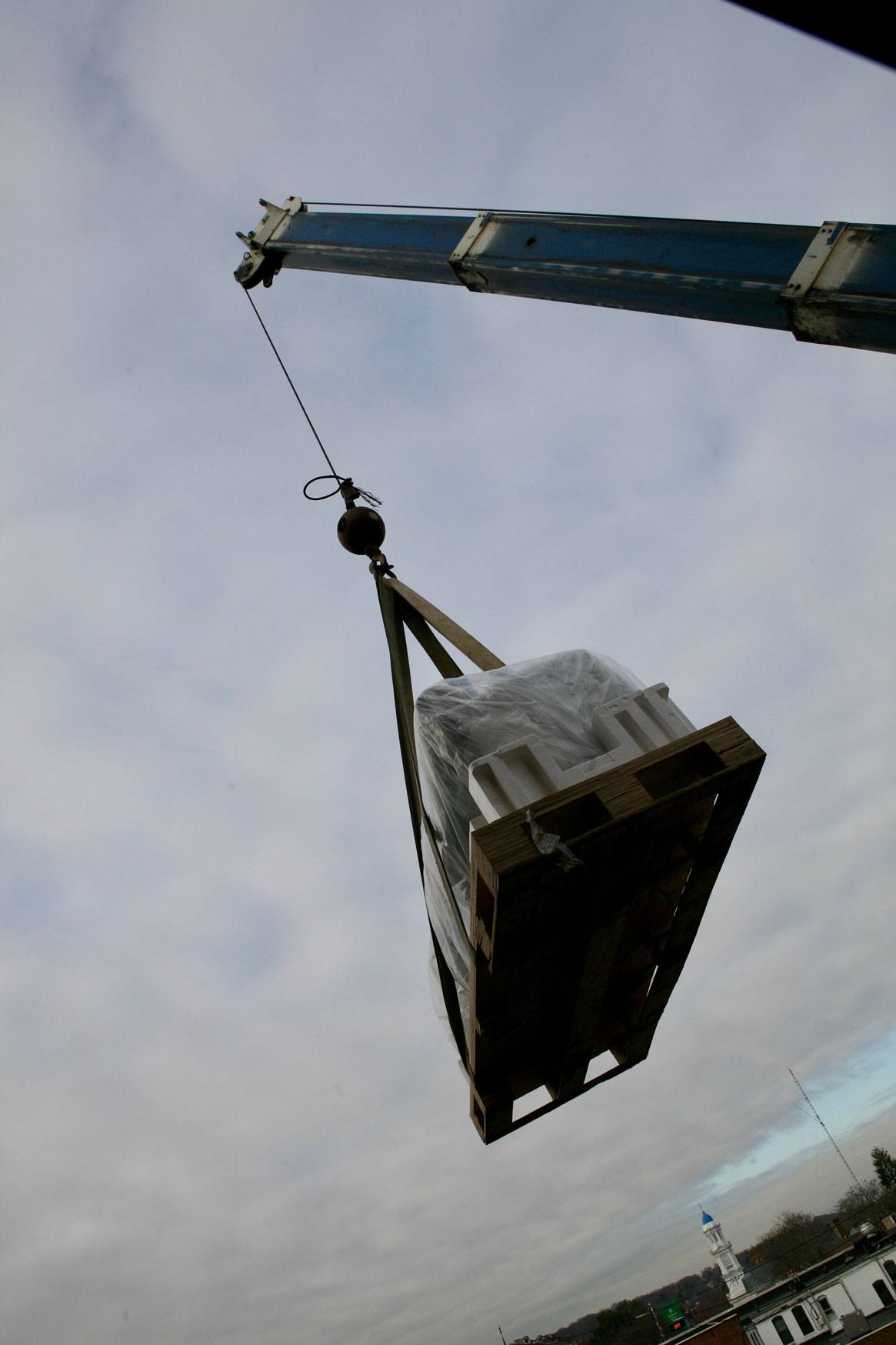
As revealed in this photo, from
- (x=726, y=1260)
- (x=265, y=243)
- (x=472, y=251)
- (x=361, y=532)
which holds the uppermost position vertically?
(x=265, y=243)

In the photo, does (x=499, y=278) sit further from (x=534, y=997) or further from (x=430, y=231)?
(x=534, y=997)

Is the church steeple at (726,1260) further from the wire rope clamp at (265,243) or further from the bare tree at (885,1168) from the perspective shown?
the wire rope clamp at (265,243)

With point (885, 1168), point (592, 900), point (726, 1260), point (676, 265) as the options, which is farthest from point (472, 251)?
point (885, 1168)

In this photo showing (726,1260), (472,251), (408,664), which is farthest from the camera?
(726,1260)

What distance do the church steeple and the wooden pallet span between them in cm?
4567

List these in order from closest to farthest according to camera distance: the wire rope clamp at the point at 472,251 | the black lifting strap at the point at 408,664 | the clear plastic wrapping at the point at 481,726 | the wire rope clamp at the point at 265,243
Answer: the clear plastic wrapping at the point at 481,726
the black lifting strap at the point at 408,664
the wire rope clamp at the point at 472,251
the wire rope clamp at the point at 265,243

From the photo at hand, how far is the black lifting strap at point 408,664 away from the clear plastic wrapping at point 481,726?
1.95ft

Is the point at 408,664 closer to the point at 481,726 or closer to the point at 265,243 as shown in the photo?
the point at 481,726

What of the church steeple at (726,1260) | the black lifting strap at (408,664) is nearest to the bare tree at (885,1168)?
the church steeple at (726,1260)

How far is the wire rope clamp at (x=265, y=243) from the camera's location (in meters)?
6.89

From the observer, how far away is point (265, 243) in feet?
22.9

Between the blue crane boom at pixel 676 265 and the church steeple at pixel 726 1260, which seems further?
the church steeple at pixel 726 1260

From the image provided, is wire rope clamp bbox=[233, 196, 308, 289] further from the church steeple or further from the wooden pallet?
the church steeple

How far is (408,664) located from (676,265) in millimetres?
2583
